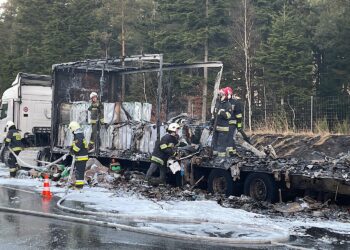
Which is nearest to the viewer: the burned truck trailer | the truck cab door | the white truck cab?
the burned truck trailer

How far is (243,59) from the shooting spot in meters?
31.8

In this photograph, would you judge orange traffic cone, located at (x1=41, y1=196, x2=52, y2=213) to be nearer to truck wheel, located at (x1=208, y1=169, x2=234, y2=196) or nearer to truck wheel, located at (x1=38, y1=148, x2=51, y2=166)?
truck wheel, located at (x1=208, y1=169, x2=234, y2=196)

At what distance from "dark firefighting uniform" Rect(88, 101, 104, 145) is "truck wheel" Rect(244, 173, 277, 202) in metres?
5.86

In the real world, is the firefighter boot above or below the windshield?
below

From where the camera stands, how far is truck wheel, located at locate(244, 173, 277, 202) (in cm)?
1107

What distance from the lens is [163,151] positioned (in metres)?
13.1

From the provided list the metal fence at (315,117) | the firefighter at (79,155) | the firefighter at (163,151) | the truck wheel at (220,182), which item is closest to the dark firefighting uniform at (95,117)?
the firefighter at (79,155)

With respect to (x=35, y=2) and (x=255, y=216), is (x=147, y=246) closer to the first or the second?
(x=255, y=216)

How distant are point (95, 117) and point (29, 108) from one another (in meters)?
5.29

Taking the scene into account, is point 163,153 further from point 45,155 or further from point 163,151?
point 45,155

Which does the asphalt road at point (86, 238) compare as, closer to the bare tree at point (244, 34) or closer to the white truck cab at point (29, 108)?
the white truck cab at point (29, 108)

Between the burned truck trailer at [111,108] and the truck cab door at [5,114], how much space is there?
11.9 feet

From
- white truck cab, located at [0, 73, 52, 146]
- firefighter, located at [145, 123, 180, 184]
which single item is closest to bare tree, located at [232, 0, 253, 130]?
white truck cab, located at [0, 73, 52, 146]

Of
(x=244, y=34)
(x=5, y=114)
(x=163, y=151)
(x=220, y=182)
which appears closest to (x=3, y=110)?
(x=5, y=114)
